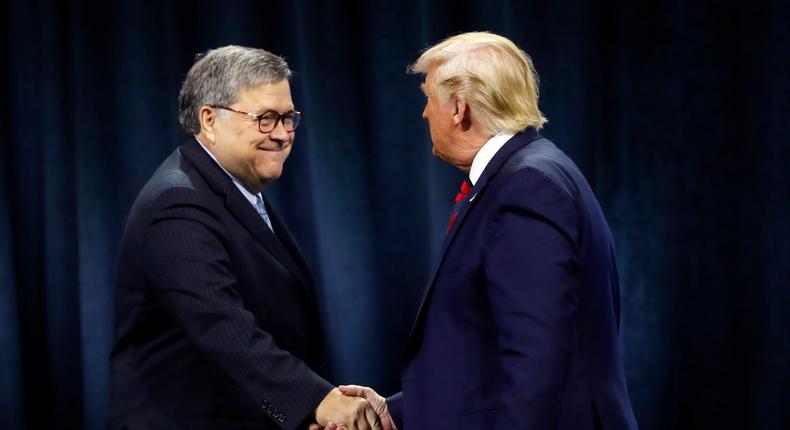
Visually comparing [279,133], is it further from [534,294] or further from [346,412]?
[534,294]

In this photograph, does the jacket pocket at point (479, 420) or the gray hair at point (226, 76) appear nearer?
the jacket pocket at point (479, 420)

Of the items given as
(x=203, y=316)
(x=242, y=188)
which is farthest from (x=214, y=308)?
(x=242, y=188)

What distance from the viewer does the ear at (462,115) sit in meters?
1.76

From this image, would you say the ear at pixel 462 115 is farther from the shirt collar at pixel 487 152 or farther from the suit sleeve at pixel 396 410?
the suit sleeve at pixel 396 410

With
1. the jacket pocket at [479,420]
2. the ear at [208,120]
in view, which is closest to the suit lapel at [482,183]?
the jacket pocket at [479,420]

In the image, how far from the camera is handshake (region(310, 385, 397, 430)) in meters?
1.92

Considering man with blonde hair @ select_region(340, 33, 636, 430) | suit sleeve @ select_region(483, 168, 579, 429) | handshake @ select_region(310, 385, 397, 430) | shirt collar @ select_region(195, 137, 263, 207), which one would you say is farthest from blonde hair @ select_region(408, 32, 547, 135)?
handshake @ select_region(310, 385, 397, 430)

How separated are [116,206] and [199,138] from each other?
140cm

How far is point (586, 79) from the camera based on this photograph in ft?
10.3

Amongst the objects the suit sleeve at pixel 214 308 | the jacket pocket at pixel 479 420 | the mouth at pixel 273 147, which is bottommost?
the jacket pocket at pixel 479 420

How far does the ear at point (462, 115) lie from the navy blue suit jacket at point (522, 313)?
101 millimetres

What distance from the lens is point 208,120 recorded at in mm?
2059

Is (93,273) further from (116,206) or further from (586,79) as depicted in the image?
(586,79)

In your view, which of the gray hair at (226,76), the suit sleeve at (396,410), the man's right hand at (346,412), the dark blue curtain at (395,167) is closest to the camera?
the man's right hand at (346,412)
